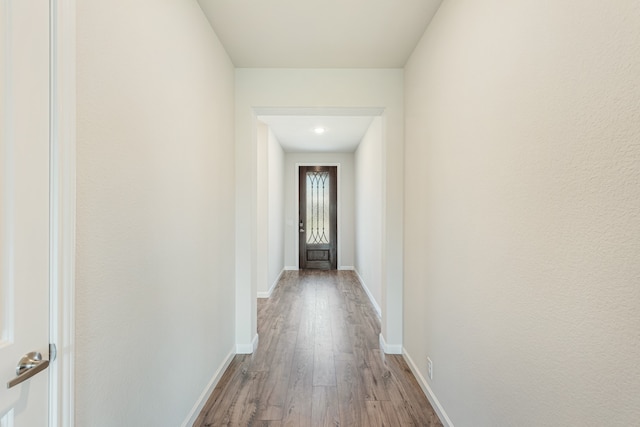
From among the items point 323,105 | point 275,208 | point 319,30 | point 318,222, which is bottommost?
point 318,222

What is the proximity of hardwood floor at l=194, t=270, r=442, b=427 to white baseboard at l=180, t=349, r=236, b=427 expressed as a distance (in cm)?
4

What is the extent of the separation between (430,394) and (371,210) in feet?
9.89

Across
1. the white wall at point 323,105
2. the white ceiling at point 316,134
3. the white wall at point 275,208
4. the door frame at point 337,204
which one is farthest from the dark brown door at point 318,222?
the white wall at point 323,105

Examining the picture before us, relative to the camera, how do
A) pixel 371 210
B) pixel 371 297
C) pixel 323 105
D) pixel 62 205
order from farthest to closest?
pixel 371 210 → pixel 371 297 → pixel 323 105 → pixel 62 205

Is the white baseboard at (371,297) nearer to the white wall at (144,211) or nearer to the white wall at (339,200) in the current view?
the white wall at (339,200)

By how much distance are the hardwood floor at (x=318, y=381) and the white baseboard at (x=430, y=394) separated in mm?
40

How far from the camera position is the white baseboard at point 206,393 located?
6.21 feet

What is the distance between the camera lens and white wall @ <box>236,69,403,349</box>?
2881 millimetres

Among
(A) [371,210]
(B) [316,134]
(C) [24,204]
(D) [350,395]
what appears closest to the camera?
(C) [24,204]

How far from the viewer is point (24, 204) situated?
822 mm

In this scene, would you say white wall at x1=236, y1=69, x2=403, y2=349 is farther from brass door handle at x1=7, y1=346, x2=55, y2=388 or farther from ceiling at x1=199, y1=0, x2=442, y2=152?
brass door handle at x1=7, y1=346, x2=55, y2=388

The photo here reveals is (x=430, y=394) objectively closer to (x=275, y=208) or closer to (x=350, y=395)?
(x=350, y=395)

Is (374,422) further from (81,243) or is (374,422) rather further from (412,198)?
(81,243)

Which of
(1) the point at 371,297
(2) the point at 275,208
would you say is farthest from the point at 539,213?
(2) the point at 275,208
